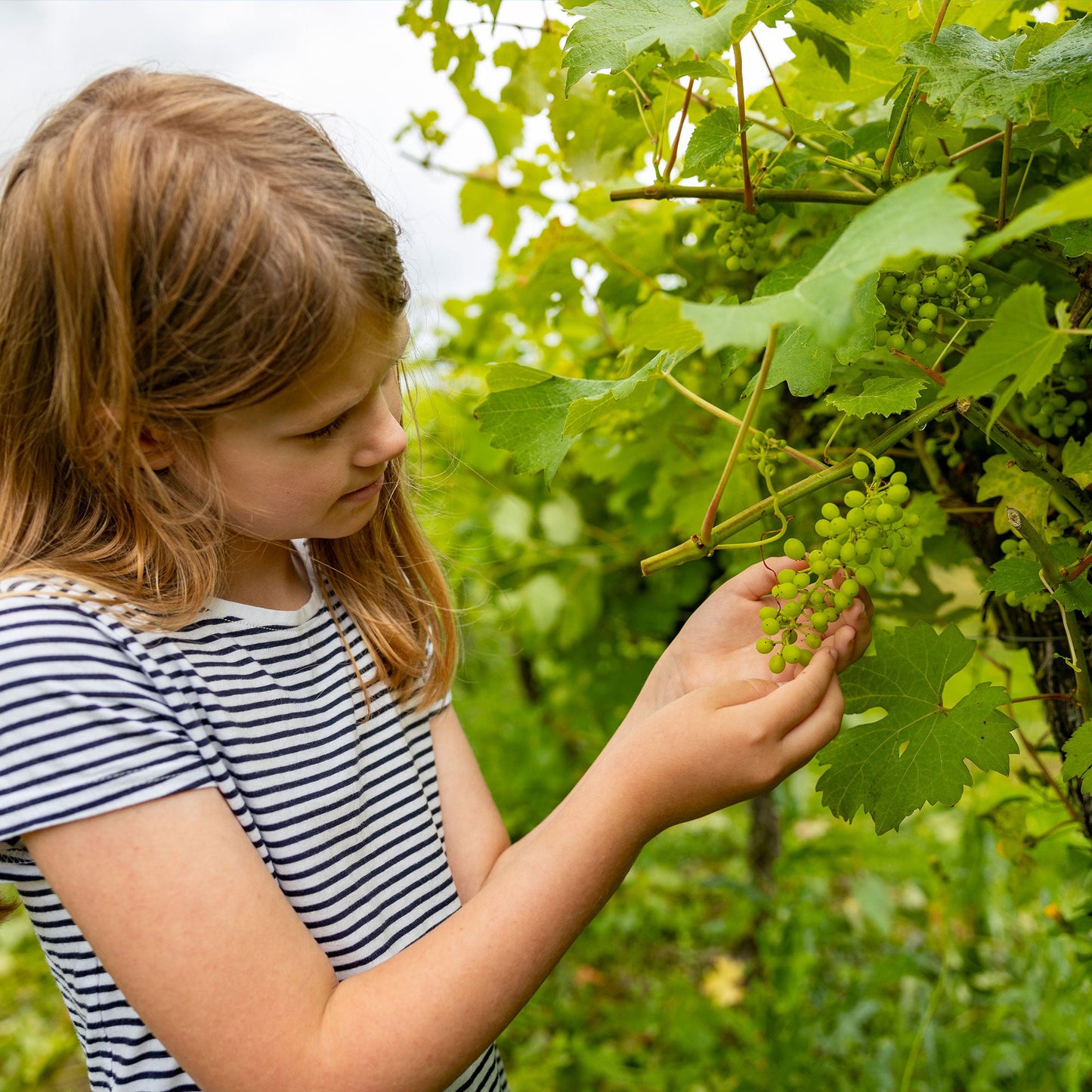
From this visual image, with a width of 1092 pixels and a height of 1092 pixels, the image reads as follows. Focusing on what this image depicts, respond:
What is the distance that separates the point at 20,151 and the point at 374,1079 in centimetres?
97

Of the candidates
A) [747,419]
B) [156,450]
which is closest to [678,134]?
[747,419]

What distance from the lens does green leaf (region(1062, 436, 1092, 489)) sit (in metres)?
0.88

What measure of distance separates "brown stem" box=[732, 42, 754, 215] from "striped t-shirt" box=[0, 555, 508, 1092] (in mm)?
687

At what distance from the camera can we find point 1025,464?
0.84m

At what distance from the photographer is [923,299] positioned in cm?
85

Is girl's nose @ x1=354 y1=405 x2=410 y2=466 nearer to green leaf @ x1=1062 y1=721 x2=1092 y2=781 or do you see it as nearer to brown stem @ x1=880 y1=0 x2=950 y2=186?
brown stem @ x1=880 y1=0 x2=950 y2=186

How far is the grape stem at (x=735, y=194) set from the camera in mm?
925

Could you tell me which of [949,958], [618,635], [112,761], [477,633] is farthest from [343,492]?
[477,633]

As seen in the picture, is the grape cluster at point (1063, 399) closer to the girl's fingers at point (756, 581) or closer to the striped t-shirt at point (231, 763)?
the girl's fingers at point (756, 581)

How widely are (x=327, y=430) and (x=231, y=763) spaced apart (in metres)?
0.36

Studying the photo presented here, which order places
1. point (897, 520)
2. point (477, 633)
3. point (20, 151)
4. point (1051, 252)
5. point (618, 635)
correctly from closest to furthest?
point (897, 520) → point (1051, 252) → point (20, 151) → point (618, 635) → point (477, 633)

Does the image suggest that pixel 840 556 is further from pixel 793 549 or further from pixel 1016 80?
pixel 1016 80

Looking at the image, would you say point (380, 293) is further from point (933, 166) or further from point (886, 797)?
point (886, 797)

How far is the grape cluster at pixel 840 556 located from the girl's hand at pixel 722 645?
0.10m
